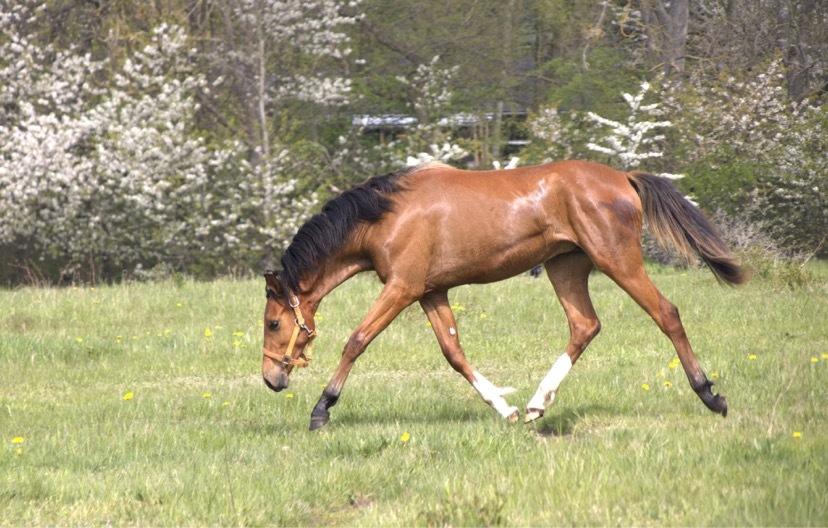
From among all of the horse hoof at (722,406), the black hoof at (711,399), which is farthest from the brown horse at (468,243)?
the horse hoof at (722,406)

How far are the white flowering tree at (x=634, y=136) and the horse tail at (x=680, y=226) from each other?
1529 cm

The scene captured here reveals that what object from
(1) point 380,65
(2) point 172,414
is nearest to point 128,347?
(2) point 172,414

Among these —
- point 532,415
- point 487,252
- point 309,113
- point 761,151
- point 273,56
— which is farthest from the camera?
point 309,113

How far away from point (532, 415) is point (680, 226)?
5.01 feet

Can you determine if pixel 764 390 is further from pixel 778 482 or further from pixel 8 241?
pixel 8 241

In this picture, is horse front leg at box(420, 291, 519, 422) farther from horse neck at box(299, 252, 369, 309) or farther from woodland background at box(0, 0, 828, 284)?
woodland background at box(0, 0, 828, 284)

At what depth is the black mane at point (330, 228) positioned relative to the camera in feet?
28.1

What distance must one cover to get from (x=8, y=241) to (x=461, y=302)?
13.3 metres

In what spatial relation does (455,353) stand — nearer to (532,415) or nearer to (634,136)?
(532,415)

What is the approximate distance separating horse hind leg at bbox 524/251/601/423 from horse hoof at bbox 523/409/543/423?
0.19 metres

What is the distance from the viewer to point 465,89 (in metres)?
30.2

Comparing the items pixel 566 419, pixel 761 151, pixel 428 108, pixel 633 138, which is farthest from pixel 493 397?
pixel 428 108

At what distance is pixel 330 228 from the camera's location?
8.62 metres

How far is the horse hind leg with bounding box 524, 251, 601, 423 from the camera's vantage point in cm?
868
